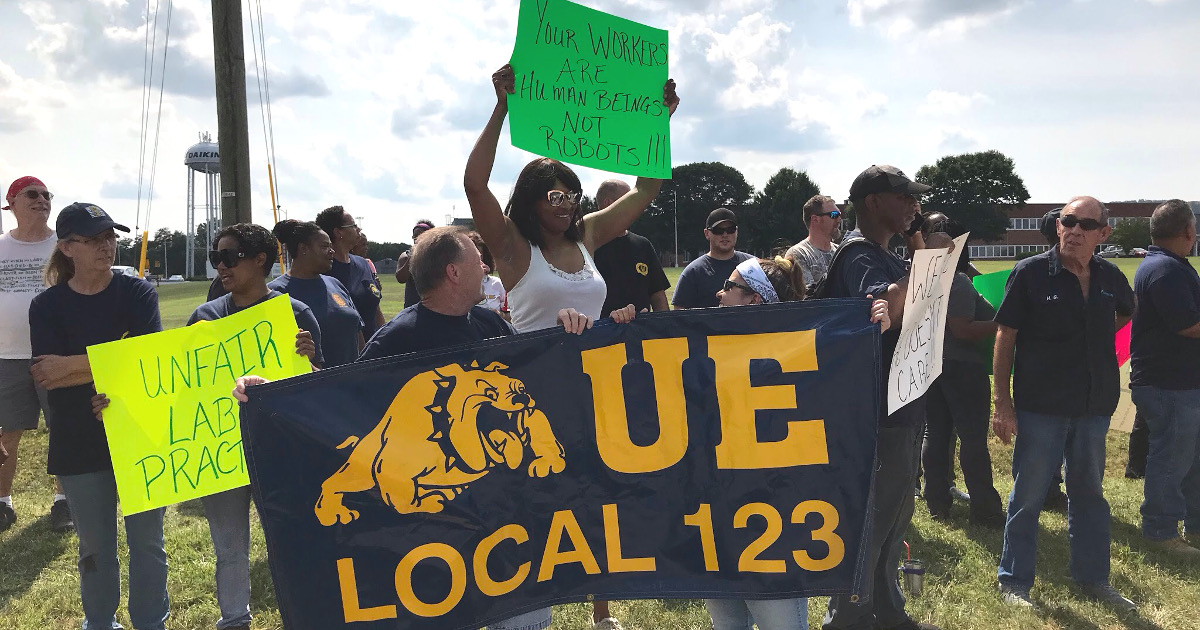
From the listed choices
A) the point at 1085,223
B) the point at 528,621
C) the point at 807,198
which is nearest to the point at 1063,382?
the point at 1085,223

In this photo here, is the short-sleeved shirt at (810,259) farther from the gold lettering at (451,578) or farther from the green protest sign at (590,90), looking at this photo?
the gold lettering at (451,578)

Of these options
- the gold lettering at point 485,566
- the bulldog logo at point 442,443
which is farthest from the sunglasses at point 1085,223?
the gold lettering at point 485,566

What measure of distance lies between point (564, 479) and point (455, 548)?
453 mm

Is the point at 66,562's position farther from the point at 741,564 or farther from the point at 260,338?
the point at 741,564

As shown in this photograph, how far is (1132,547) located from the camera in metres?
6.02

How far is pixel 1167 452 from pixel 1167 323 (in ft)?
2.85

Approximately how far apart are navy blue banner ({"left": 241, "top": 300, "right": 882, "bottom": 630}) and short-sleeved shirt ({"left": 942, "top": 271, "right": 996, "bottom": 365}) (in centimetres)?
288

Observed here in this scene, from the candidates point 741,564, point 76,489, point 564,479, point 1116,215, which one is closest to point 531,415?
point 564,479

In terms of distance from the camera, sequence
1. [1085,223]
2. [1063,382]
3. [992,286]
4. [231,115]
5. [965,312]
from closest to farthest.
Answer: [1085,223] < [1063,382] < [965,312] < [992,286] < [231,115]

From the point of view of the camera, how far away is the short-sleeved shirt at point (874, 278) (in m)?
3.86

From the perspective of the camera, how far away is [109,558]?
4.24 m

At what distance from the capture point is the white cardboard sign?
3643 millimetres

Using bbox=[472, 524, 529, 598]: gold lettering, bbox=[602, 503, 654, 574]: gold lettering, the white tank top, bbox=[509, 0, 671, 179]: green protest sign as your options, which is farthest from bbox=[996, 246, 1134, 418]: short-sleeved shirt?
bbox=[472, 524, 529, 598]: gold lettering

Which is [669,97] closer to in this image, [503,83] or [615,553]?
[503,83]
